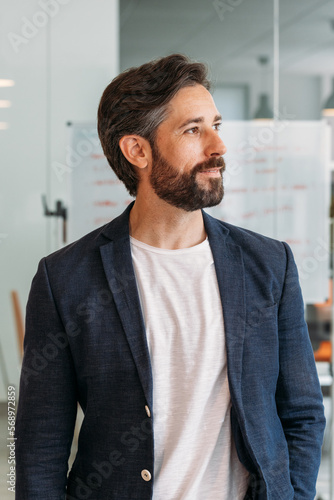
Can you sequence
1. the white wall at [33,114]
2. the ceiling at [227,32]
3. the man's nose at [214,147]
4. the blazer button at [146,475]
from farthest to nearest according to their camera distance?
the ceiling at [227,32]
the white wall at [33,114]
the man's nose at [214,147]
the blazer button at [146,475]

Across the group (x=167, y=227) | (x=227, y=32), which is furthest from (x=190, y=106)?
(x=227, y=32)

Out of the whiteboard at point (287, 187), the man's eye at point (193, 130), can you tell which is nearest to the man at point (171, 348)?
the man's eye at point (193, 130)

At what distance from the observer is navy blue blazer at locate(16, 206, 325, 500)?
1.24 metres

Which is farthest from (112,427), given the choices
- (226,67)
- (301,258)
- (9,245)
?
(226,67)

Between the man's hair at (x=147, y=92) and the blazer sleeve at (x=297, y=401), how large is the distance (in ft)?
1.49

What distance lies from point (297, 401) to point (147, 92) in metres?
0.75

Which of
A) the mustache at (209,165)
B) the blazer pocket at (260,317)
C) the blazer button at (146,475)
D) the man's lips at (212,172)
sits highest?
the mustache at (209,165)

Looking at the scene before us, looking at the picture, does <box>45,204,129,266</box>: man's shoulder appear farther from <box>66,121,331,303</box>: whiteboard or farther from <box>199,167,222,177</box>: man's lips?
<box>66,121,331,303</box>: whiteboard

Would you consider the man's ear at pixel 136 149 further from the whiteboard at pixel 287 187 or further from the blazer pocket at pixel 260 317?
the whiteboard at pixel 287 187

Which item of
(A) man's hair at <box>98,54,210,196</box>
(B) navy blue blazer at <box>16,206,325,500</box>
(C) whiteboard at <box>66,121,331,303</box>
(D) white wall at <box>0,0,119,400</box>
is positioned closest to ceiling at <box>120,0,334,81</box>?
(D) white wall at <box>0,0,119,400</box>

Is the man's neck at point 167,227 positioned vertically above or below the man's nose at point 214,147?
below

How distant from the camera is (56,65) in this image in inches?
132

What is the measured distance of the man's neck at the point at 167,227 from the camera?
1.38 meters

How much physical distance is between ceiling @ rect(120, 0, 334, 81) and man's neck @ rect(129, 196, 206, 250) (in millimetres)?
2363
